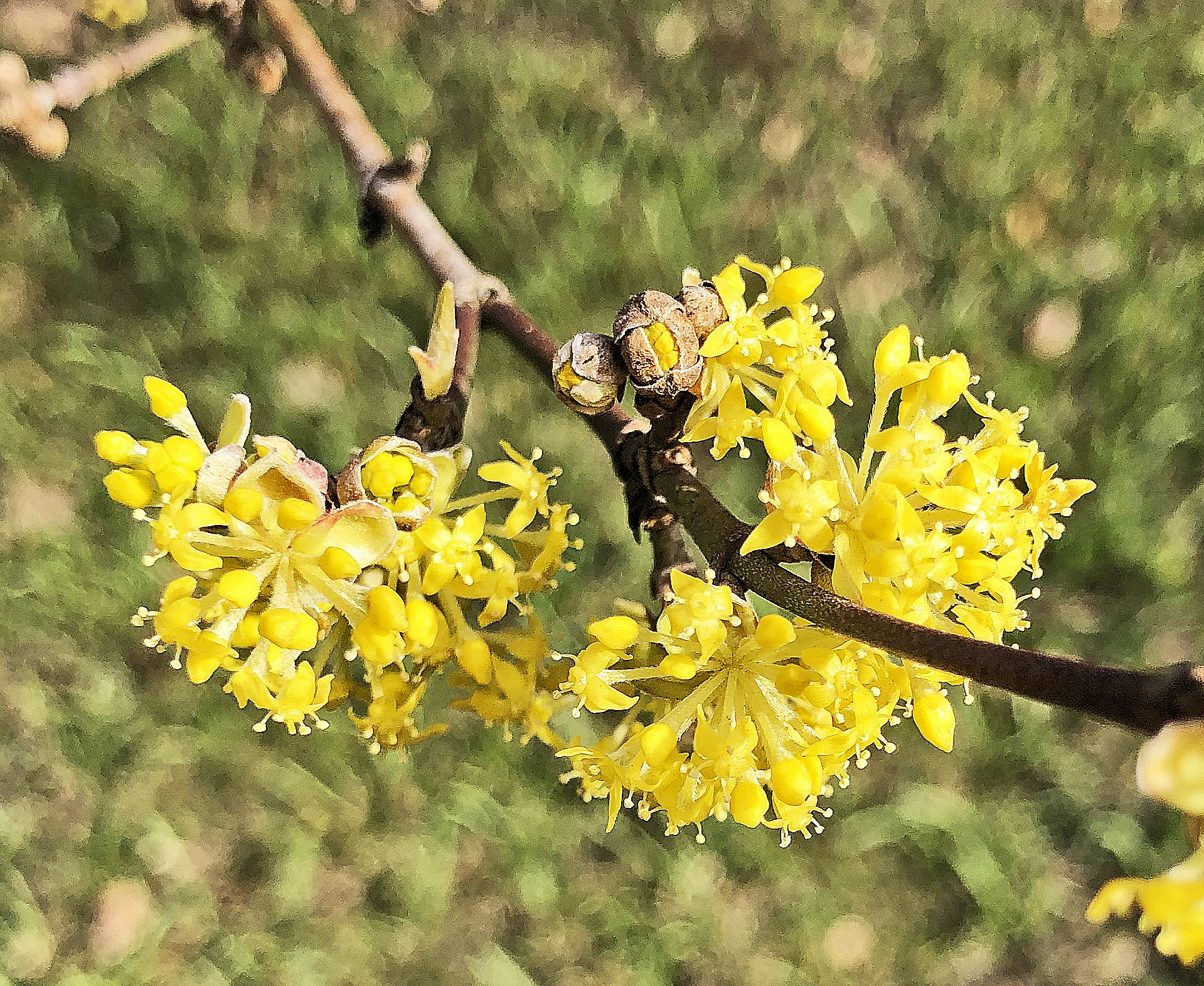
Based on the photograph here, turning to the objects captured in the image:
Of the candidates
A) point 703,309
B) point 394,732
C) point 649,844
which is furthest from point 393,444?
point 649,844

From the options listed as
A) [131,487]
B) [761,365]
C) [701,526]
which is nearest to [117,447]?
[131,487]

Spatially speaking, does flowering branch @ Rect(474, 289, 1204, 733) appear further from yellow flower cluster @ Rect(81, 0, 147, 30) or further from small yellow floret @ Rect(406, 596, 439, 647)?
yellow flower cluster @ Rect(81, 0, 147, 30)

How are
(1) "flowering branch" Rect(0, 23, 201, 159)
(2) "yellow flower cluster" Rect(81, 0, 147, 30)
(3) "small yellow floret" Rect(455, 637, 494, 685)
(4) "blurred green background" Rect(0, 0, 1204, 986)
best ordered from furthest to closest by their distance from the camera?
(4) "blurred green background" Rect(0, 0, 1204, 986), (2) "yellow flower cluster" Rect(81, 0, 147, 30), (1) "flowering branch" Rect(0, 23, 201, 159), (3) "small yellow floret" Rect(455, 637, 494, 685)

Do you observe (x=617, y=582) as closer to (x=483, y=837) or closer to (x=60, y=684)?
(x=483, y=837)

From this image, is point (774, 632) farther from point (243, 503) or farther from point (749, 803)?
point (243, 503)

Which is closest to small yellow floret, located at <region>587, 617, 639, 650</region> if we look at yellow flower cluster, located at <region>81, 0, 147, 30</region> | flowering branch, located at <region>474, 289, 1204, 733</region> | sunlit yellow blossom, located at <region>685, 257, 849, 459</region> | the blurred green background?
flowering branch, located at <region>474, 289, 1204, 733</region>
